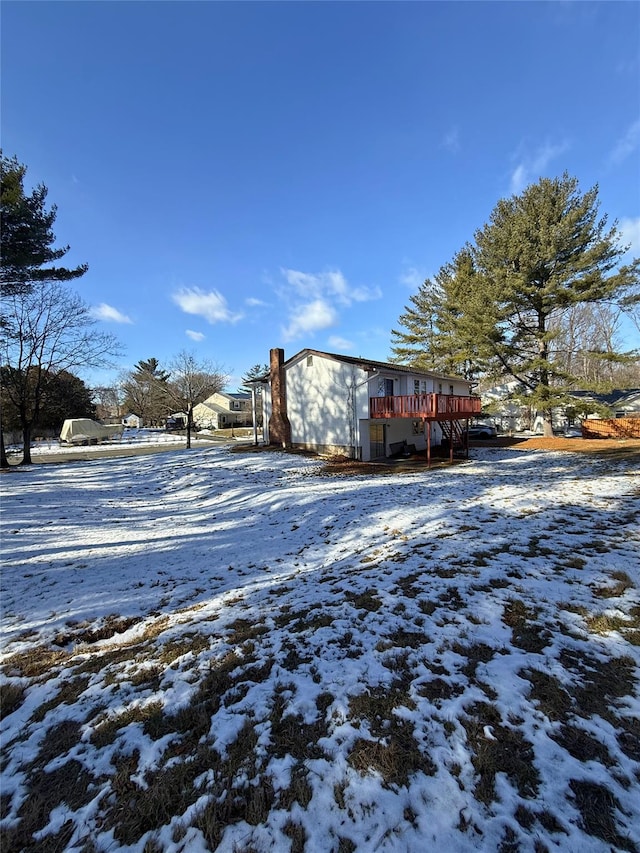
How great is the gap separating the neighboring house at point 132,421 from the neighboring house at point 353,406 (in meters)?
46.6

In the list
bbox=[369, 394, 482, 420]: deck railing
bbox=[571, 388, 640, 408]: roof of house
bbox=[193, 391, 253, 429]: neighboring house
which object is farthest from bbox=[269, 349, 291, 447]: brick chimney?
bbox=[193, 391, 253, 429]: neighboring house

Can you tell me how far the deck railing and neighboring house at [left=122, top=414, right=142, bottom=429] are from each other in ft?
178

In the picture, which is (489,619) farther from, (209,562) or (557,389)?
(557,389)

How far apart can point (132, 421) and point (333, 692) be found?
6881 centimetres

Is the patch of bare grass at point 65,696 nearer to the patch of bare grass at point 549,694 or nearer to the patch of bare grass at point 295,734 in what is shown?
the patch of bare grass at point 295,734

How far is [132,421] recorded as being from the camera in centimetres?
6325

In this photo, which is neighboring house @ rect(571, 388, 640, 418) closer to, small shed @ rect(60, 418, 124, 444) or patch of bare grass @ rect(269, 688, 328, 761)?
patch of bare grass @ rect(269, 688, 328, 761)

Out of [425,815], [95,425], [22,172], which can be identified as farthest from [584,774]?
[95,425]

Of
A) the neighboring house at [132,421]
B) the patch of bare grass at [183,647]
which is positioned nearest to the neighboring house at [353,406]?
the patch of bare grass at [183,647]

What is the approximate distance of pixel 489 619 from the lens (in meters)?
3.84

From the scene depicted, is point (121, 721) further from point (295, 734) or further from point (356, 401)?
point (356, 401)

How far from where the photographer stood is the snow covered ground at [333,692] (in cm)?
203

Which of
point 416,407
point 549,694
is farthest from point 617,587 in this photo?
point 416,407

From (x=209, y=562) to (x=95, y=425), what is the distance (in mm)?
38504
